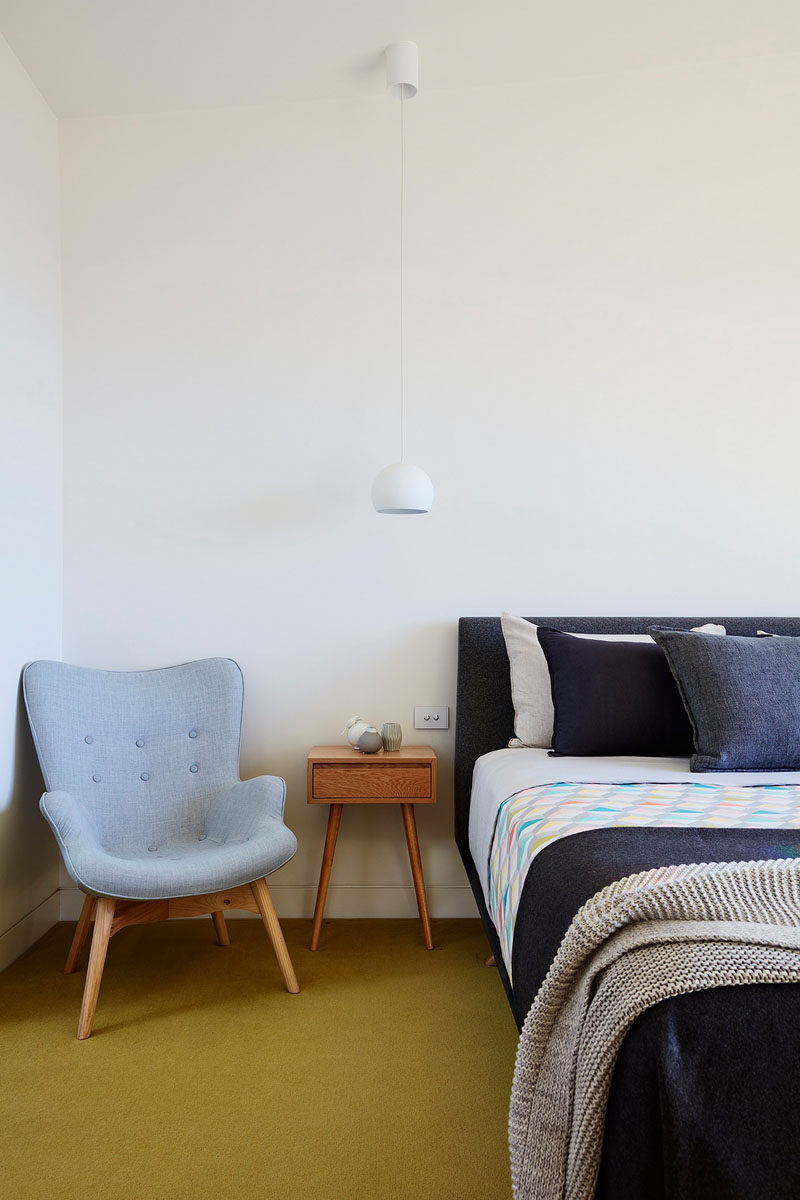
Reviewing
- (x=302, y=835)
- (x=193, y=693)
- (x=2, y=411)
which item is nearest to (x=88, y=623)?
(x=193, y=693)

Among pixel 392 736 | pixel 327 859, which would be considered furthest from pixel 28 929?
pixel 392 736

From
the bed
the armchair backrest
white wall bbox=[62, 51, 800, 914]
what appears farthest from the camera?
white wall bbox=[62, 51, 800, 914]

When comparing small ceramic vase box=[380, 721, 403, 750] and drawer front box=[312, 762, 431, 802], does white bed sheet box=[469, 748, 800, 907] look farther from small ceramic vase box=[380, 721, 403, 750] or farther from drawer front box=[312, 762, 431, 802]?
small ceramic vase box=[380, 721, 403, 750]

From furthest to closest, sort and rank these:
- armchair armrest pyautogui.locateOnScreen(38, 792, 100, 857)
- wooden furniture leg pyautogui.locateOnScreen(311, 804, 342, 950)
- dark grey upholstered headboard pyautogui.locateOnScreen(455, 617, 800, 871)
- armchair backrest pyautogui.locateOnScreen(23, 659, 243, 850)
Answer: dark grey upholstered headboard pyautogui.locateOnScreen(455, 617, 800, 871) → wooden furniture leg pyautogui.locateOnScreen(311, 804, 342, 950) → armchair backrest pyautogui.locateOnScreen(23, 659, 243, 850) → armchair armrest pyautogui.locateOnScreen(38, 792, 100, 857)

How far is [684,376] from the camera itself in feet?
9.77

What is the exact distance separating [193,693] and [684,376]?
6.85ft

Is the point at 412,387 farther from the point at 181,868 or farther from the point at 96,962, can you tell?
the point at 96,962

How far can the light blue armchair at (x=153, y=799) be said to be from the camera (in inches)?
86.5

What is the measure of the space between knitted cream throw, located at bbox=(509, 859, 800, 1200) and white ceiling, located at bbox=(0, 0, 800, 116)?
2.63m

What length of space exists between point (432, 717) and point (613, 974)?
6.31ft

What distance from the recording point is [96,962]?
2172mm

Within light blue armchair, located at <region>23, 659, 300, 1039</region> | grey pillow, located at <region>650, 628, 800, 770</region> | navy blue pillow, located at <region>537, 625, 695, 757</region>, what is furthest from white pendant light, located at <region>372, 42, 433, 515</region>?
grey pillow, located at <region>650, 628, 800, 770</region>

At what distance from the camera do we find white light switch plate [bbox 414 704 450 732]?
300cm

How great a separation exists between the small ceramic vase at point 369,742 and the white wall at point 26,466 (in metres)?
1.12
